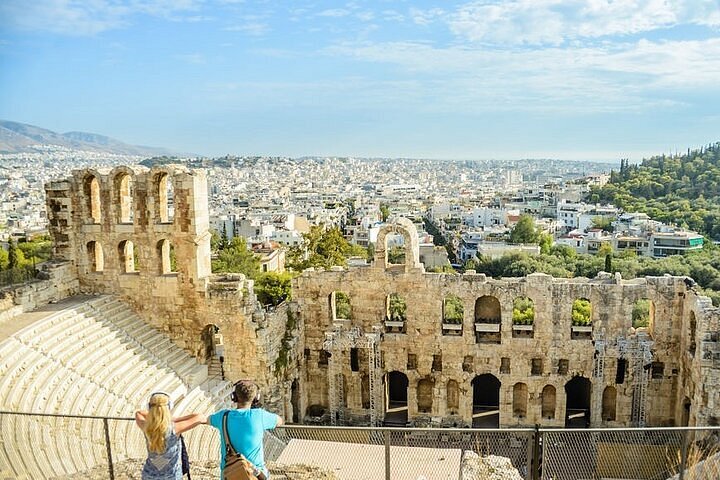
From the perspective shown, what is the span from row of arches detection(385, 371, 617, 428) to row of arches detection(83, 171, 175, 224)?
36.0ft

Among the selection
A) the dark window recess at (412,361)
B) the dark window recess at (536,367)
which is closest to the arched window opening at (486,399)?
the dark window recess at (536,367)

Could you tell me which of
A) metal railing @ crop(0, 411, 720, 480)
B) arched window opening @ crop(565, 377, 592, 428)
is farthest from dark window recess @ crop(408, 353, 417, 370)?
arched window opening @ crop(565, 377, 592, 428)

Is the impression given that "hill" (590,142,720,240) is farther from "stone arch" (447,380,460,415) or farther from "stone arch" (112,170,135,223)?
"stone arch" (112,170,135,223)

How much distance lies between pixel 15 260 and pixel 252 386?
33276mm

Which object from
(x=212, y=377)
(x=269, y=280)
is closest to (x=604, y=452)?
(x=212, y=377)

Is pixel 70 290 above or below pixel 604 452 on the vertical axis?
above

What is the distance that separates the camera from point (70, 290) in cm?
2194

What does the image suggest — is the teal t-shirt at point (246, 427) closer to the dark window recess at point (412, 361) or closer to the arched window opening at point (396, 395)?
the dark window recess at point (412, 361)

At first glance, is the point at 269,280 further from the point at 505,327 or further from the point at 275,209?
the point at 275,209

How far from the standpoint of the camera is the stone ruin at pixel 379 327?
2155 cm

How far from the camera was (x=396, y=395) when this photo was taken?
2673 cm

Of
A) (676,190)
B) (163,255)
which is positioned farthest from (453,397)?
(676,190)

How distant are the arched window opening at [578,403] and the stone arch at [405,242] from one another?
8057 mm

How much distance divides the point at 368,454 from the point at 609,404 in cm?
1429
